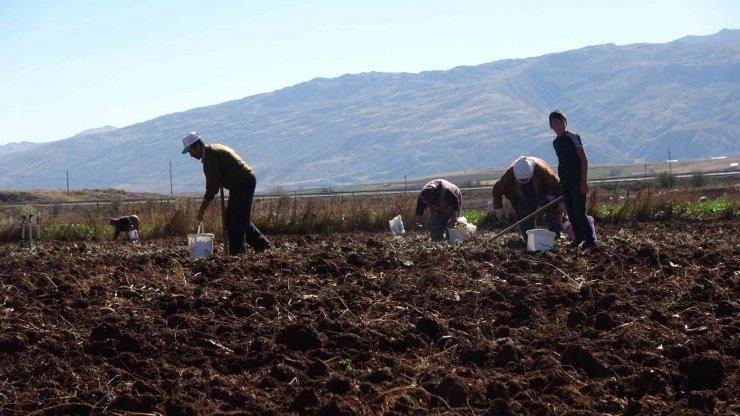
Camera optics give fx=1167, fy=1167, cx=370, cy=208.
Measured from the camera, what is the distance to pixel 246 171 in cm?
1340

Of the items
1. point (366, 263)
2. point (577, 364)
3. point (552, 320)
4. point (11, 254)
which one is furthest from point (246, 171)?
point (577, 364)

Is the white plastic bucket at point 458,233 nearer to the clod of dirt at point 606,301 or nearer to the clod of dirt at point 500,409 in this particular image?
the clod of dirt at point 606,301

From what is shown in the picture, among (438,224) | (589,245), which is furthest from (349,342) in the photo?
(438,224)

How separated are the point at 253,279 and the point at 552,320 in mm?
3441

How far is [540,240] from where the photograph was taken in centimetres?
1276

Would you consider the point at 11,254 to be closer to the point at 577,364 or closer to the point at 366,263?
the point at 366,263

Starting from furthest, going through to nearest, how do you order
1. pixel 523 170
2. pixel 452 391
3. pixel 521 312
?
pixel 523 170 < pixel 521 312 < pixel 452 391

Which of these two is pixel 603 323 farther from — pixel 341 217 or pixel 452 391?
pixel 341 217

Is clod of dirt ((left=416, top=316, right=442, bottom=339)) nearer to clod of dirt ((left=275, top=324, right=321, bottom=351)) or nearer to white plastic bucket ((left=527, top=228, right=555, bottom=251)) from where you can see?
clod of dirt ((left=275, top=324, right=321, bottom=351))

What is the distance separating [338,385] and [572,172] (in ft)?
22.1

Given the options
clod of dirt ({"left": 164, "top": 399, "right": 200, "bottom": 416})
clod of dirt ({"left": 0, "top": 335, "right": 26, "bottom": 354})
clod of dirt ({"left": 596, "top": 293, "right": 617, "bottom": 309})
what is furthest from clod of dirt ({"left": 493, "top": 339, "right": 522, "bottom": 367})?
clod of dirt ({"left": 0, "top": 335, "right": 26, "bottom": 354})

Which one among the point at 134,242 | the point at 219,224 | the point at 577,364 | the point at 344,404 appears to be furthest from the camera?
the point at 219,224

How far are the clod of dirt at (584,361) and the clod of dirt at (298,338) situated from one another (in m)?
1.56

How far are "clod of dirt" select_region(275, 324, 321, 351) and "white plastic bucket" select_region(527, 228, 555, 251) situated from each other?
19.2 feet
